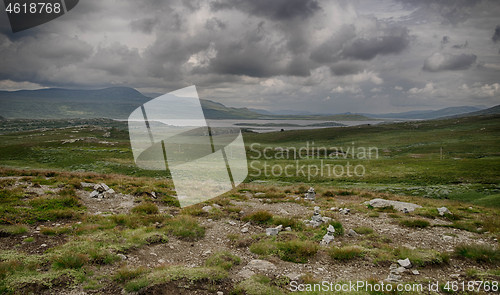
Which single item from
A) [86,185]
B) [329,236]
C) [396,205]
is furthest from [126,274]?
[396,205]

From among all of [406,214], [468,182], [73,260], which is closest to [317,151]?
[468,182]

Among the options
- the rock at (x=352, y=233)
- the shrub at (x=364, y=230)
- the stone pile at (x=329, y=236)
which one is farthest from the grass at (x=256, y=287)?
the shrub at (x=364, y=230)

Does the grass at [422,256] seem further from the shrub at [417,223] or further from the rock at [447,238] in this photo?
the shrub at [417,223]

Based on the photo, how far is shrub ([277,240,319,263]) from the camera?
31.9ft

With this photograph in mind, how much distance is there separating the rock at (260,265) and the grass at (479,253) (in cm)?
805

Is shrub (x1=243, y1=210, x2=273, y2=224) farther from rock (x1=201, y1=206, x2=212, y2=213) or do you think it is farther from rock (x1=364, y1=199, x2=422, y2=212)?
rock (x1=364, y1=199, x2=422, y2=212)

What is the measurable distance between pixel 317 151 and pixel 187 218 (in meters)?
86.7

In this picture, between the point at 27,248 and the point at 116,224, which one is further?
the point at 116,224

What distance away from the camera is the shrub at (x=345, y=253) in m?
9.74

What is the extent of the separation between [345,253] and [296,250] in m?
2.01

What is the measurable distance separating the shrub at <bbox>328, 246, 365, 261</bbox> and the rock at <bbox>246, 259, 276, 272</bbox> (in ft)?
9.00

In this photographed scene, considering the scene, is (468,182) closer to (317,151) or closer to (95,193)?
(95,193)

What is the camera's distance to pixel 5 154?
5891 centimetres

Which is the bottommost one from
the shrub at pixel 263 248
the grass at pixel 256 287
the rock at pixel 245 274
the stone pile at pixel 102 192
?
the shrub at pixel 263 248
